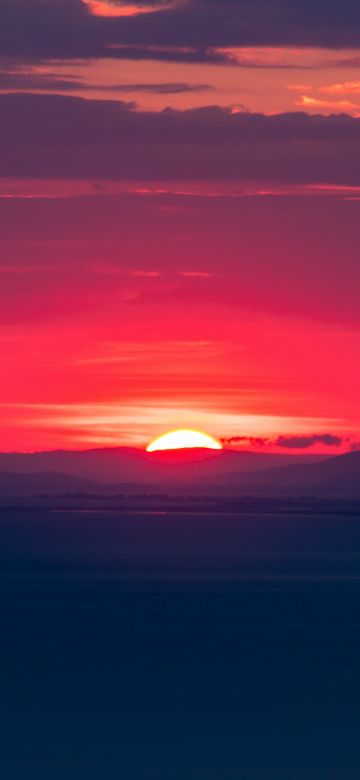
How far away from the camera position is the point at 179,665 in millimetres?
33344

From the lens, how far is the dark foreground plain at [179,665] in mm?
24750

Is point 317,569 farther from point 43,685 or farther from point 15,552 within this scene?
point 43,685

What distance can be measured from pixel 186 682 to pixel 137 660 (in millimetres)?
3002

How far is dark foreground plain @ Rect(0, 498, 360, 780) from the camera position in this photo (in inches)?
974

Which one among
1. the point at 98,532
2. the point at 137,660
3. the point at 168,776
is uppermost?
the point at 98,532

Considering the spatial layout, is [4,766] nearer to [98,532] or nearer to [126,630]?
[126,630]

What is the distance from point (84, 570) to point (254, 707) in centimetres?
2768

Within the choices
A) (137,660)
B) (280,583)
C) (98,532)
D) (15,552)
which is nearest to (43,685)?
(137,660)

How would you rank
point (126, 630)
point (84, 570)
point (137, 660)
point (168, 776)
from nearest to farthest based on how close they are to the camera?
point (168, 776) → point (137, 660) → point (126, 630) → point (84, 570)

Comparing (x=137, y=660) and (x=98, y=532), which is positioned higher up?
(x=98, y=532)

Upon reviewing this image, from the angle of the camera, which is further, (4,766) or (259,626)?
(259,626)

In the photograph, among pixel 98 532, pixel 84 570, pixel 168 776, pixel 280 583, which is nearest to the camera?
pixel 168 776

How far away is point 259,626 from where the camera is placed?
40.0m

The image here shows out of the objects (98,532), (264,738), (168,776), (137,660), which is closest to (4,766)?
(168,776)
